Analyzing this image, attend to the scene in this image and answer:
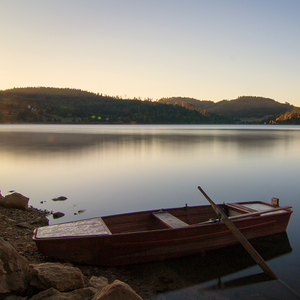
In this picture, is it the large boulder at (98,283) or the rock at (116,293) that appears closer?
the rock at (116,293)

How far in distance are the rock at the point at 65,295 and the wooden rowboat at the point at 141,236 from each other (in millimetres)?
2049

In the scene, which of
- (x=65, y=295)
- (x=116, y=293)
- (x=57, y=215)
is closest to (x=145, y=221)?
(x=57, y=215)

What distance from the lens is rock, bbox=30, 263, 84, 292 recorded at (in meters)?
4.82

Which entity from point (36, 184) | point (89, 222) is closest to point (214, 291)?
point (89, 222)

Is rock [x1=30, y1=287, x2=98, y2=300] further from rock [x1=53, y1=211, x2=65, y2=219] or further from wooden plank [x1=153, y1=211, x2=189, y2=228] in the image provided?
rock [x1=53, y1=211, x2=65, y2=219]

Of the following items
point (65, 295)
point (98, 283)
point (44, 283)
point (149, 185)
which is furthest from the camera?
point (149, 185)

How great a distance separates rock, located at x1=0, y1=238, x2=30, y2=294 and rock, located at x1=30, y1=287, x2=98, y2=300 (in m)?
0.38

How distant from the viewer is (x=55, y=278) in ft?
16.1

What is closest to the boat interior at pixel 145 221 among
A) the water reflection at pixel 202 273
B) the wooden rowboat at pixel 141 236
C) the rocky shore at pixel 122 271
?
the wooden rowboat at pixel 141 236

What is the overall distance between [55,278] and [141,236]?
2.73m

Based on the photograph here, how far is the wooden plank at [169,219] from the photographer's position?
8163 millimetres

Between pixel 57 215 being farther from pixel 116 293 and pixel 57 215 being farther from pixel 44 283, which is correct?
pixel 116 293

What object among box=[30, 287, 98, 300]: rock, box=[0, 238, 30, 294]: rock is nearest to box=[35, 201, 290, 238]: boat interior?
box=[0, 238, 30, 294]: rock

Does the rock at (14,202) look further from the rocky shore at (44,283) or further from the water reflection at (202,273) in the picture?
the rocky shore at (44,283)
